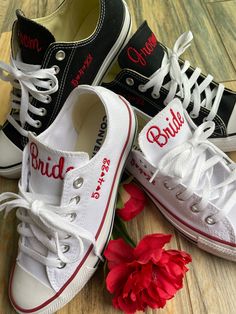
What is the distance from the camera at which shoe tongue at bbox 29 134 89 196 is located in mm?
508

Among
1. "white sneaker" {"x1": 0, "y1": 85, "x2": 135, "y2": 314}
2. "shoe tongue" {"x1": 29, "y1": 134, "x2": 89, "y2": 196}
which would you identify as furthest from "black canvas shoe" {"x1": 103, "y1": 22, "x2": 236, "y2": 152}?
"shoe tongue" {"x1": 29, "y1": 134, "x2": 89, "y2": 196}

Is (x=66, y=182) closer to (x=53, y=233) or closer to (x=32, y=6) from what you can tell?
(x=53, y=233)

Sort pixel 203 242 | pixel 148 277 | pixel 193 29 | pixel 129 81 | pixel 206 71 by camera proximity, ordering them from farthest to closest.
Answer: pixel 193 29 → pixel 206 71 → pixel 129 81 → pixel 203 242 → pixel 148 277

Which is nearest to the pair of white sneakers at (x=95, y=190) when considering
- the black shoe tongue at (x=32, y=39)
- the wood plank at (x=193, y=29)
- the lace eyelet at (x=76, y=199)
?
the lace eyelet at (x=76, y=199)

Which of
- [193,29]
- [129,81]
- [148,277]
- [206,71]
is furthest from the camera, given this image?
[193,29]

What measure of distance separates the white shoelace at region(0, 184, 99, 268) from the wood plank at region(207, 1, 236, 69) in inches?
22.7

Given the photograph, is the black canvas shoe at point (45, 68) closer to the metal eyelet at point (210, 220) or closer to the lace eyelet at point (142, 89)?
the lace eyelet at point (142, 89)

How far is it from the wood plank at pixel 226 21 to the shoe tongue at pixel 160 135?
1.24ft

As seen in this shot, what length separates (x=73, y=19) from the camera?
756mm

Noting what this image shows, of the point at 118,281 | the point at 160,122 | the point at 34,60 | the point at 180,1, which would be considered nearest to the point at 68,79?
the point at 34,60

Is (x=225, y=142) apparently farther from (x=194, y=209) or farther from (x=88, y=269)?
(x=88, y=269)

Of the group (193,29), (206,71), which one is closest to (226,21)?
(193,29)

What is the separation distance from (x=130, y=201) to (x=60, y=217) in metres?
0.15

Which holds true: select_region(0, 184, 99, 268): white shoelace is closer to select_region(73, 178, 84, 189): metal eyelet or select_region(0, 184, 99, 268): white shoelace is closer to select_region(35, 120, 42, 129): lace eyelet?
select_region(73, 178, 84, 189): metal eyelet
